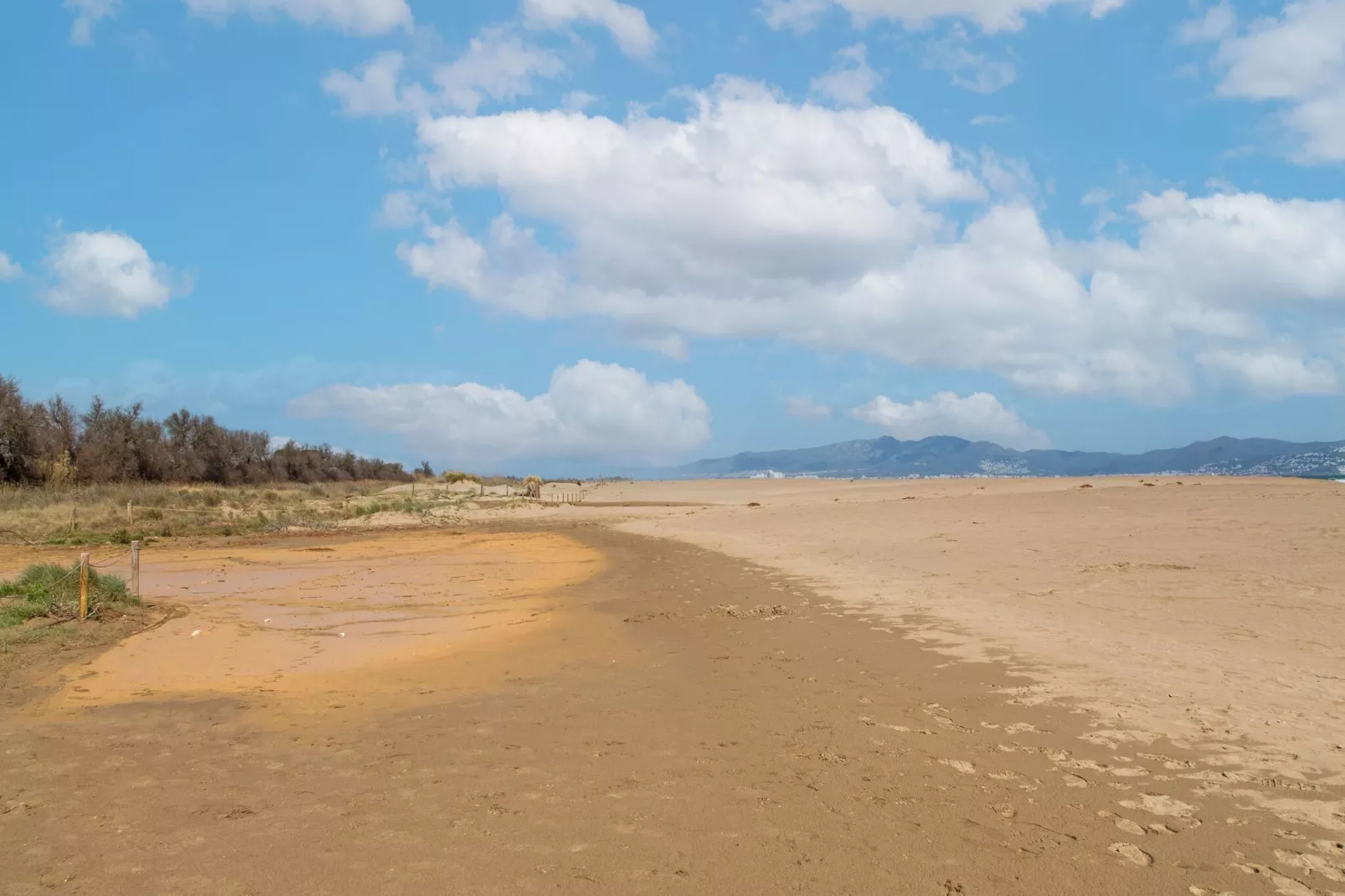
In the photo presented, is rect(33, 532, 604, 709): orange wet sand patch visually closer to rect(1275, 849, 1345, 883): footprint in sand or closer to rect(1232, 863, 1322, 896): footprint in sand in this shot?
rect(1232, 863, 1322, 896): footprint in sand

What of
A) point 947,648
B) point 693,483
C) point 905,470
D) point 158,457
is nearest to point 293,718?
point 947,648

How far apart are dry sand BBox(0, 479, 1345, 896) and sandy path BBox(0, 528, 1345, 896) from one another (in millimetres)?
28

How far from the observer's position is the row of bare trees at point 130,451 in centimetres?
4966

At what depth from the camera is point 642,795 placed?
6.12 m

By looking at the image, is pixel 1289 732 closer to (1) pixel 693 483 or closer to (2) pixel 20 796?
(2) pixel 20 796

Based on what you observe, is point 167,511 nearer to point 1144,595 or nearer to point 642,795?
point 1144,595

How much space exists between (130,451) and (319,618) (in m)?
53.5

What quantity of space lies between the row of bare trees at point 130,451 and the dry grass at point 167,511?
350 cm

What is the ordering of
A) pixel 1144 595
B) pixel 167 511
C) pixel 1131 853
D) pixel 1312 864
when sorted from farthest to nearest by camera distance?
1. pixel 167 511
2. pixel 1144 595
3. pixel 1131 853
4. pixel 1312 864

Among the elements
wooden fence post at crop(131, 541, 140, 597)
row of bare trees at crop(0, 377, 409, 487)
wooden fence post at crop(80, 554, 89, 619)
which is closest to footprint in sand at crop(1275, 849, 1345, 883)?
wooden fence post at crop(80, 554, 89, 619)

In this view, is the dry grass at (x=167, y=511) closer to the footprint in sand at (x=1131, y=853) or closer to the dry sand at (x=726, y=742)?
the dry sand at (x=726, y=742)

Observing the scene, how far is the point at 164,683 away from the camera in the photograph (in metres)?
10.4

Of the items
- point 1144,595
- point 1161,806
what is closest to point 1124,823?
point 1161,806

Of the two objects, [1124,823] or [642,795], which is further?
[642,795]
